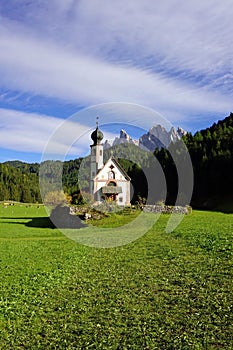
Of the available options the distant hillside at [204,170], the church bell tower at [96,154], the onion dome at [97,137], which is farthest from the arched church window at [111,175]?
the onion dome at [97,137]

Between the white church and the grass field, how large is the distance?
35.6 meters

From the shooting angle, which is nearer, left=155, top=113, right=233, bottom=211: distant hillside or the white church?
the white church

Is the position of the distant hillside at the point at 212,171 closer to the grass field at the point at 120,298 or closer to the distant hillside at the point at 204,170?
the distant hillside at the point at 204,170

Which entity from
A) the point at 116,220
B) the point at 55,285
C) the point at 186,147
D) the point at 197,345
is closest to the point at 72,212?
the point at 116,220

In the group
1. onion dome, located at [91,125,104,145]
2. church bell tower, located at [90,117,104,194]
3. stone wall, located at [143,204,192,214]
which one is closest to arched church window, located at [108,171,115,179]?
church bell tower, located at [90,117,104,194]

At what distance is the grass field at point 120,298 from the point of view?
10.4 metres

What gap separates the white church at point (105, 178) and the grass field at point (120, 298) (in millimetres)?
35604

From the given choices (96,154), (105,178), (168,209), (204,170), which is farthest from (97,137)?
(204,170)

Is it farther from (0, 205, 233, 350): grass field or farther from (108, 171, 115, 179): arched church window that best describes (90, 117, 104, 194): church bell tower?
(0, 205, 233, 350): grass field

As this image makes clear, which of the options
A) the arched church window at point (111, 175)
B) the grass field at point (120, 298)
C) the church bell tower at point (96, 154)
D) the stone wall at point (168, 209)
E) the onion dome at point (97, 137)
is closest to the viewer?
the grass field at point (120, 298)

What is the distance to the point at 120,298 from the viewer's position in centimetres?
1385

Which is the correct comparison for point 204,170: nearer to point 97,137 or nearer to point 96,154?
point 96,154

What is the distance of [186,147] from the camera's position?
8319 centimetres

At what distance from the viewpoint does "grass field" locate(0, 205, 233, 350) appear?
10.4 m
